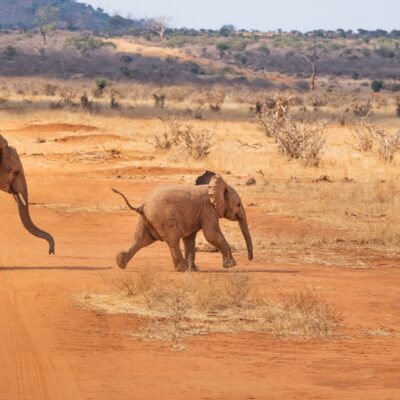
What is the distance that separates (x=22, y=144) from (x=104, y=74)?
153ft

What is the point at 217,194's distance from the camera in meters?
12.8

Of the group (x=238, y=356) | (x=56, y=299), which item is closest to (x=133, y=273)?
(x=56, y=299)

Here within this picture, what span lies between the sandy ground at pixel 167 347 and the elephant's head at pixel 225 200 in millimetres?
682

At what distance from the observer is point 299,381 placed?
8.06 m

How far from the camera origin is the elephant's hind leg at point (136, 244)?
12.5 metres

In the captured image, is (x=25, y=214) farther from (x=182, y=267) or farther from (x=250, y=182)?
(x=250, y=182)

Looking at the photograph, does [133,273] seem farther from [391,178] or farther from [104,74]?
[104,74]

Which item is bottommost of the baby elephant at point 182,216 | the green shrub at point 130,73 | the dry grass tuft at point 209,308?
the green shrub at point 130,73

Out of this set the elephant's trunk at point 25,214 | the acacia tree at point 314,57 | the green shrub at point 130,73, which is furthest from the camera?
the green shrub at point 130,73

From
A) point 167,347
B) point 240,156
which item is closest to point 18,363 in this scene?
point 167,347

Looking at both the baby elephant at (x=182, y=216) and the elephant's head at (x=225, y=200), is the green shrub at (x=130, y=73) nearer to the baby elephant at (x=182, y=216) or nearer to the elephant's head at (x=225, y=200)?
the elephant's head at (x=225, y=200)

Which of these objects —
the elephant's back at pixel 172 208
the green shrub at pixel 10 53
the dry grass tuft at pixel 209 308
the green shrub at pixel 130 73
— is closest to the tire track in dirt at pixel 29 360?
the dry grass tuft at pixel 209 308

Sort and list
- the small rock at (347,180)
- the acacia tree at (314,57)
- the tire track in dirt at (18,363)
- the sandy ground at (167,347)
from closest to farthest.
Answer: the tire track in dirt at (18,363), the sandy ground at (167,347), the small rock at (347,180), the acacia tree at (314,57)

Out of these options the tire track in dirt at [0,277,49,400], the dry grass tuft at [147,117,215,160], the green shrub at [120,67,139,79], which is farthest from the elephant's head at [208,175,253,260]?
the green shrub at [120,67,139,79]
